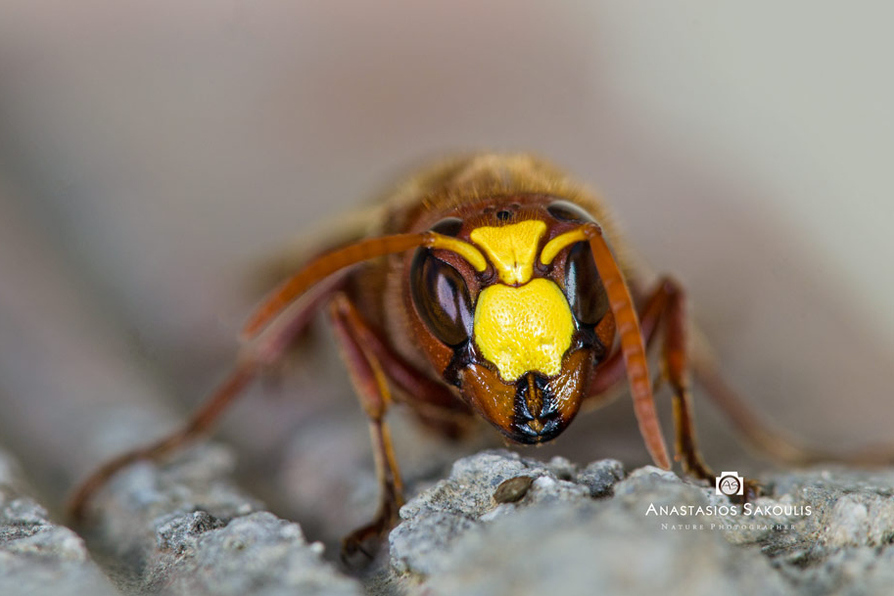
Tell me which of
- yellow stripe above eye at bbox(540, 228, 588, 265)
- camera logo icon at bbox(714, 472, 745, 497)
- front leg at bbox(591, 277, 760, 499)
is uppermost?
yellow stripe above eye at bbox(540, 228, 588, 265)

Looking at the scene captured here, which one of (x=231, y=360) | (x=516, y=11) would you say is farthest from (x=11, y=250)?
(x=516, y=11)

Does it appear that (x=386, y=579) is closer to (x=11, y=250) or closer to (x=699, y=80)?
(x=11, y=250)

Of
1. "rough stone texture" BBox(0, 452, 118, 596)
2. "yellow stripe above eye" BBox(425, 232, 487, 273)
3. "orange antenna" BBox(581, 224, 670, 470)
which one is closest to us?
"rough stone texture" BBox(0, 452, 118, 596)

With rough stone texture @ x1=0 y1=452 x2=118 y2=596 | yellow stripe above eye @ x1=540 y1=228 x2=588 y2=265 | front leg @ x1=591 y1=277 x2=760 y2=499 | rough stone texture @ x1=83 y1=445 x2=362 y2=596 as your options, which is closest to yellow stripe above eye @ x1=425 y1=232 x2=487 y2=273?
yellow stripe above eye @ x1=540 y1=228 x2=588 y2=265

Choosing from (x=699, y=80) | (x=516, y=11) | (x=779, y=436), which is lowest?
(x=779, y=436)

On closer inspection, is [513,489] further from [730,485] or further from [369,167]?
[369,167]

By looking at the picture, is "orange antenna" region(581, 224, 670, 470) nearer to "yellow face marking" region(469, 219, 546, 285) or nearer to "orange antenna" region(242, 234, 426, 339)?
"yellow face marking" region(469, 219, 546, 285)
